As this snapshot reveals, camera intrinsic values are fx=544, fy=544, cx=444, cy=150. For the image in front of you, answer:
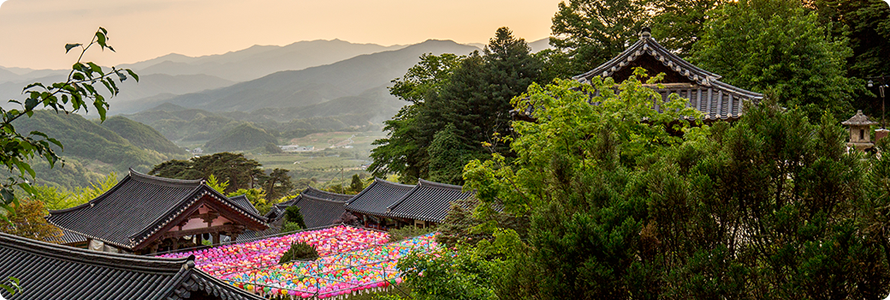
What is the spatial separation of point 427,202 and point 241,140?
144652 mm

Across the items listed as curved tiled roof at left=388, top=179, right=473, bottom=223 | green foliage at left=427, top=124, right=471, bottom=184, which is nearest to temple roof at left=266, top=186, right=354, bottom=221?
green foliage at left=427, top=124, right=471, bottom=184

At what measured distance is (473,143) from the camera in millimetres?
30359

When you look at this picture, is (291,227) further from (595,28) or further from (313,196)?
(595,28)

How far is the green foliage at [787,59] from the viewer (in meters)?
21.0

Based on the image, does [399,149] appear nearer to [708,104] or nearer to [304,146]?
[708,104]

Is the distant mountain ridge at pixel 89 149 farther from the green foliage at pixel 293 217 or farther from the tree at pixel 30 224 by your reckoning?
the tree at pixel 30 224

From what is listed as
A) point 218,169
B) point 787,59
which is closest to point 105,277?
point 787,59

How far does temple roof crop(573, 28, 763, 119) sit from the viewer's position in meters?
13.4

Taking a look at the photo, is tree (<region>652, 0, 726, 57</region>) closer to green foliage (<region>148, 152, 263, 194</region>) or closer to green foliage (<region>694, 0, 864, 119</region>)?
green foliage (<region>694, 0, 864, 119</region>)

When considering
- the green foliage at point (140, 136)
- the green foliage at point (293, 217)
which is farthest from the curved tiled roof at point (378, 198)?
the green foliage at point (140, 136)

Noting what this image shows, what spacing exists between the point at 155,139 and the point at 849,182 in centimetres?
14227

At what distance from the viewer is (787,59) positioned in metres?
21.4

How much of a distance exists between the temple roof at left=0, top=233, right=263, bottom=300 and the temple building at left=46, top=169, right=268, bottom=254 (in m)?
8.28

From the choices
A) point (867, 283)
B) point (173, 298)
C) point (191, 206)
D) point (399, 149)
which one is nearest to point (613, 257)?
point (867, 283)
